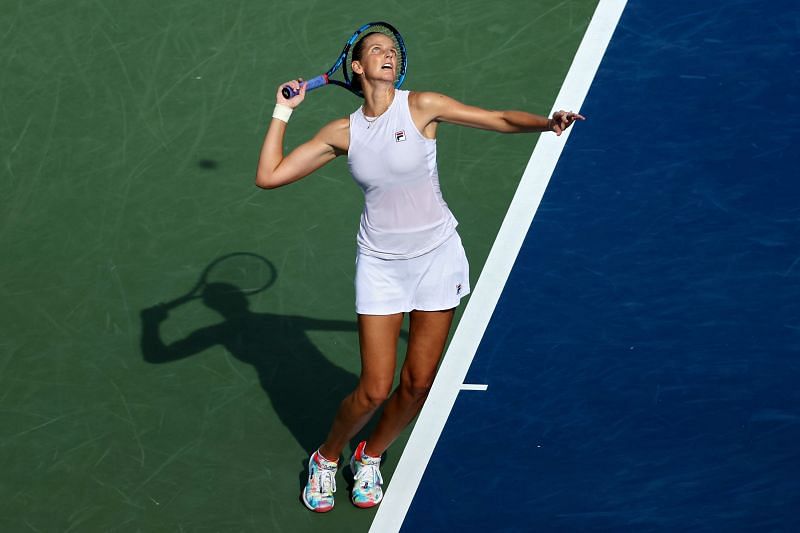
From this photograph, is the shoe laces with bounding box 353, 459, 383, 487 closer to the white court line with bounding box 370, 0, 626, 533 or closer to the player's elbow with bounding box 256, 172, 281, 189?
the white court line with bounding box 370, 0, 626, 533

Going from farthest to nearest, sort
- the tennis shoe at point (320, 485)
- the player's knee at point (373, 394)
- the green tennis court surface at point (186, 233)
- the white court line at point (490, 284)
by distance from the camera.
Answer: the green tennis court surface at point (186, 233), the white court line at point (490, 284), the tennis shoe at point (320, 485), the player's knee at point (373, 394)

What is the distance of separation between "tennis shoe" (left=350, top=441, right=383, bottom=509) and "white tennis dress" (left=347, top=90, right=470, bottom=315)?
1029mm

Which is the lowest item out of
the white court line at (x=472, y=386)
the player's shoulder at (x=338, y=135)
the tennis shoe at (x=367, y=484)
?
the tennis shoe at (x=367, y=484)

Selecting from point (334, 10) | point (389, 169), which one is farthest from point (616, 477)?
point (334, 10)

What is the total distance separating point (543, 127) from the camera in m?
6.05

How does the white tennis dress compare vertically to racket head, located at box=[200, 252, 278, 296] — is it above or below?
above

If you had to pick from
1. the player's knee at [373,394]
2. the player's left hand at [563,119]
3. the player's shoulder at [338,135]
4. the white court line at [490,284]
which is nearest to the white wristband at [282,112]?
the player's shoulder at [338,135]

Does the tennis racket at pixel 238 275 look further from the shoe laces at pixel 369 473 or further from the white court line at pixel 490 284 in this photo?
the shoe laces at pixel 369 473

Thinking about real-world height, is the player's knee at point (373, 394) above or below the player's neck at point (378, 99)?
below

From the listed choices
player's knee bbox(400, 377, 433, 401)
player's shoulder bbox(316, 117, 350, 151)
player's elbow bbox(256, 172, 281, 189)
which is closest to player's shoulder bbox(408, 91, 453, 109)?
player's shoulder bbox(316, 117, 350, 151)

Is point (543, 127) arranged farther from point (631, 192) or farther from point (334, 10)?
point (334, 10)

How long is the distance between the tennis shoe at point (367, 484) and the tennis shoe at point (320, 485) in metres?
0.14

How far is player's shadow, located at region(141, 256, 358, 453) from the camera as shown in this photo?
7363 millimetres

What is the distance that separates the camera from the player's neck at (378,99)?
6.09m
